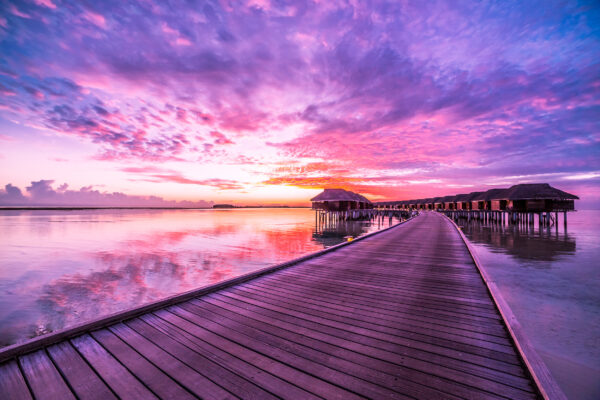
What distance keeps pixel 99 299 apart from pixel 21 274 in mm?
7274

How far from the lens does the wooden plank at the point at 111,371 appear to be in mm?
2419

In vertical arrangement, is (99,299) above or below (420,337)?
below

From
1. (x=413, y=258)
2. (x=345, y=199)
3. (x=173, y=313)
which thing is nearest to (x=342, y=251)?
(x=413, y=258)

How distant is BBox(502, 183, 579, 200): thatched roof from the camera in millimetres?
32562

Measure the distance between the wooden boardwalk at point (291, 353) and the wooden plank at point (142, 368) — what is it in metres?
0.01

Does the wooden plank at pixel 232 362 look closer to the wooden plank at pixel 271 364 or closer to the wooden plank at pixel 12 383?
the wooden plank at pixel 271 364

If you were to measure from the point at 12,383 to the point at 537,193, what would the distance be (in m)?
47.0

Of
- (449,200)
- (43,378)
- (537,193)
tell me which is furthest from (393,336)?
(449,200)

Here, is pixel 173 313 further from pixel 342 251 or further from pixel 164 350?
pixel 342 251

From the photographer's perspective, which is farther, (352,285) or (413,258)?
(413,258)

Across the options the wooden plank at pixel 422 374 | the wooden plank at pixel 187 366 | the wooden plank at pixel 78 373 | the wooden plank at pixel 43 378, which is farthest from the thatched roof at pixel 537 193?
the wooden plank at pixel 43 378

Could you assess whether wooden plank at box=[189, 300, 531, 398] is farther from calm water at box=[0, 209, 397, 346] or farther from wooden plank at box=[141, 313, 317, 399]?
calm water at box=[0, 209, 397, 346]

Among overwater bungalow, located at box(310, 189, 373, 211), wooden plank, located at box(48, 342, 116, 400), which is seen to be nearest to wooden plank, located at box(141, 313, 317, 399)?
wooden plank, located at box(48, 342, 116, 400)

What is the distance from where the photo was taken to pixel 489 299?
487cm
